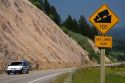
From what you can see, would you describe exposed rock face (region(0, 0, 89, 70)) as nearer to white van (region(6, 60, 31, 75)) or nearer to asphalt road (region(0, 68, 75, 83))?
white van (region(6, 60, 31, 75))

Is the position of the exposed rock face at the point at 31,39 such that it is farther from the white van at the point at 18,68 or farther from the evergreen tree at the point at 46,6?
the evergreen tree at the point at 46,6

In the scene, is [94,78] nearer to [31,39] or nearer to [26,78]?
[26,78]

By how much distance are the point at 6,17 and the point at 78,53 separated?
35059 millimetres

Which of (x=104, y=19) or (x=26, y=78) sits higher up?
(x=104, y=19)

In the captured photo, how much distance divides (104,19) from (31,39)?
206 feet

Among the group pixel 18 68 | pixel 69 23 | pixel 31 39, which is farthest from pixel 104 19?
pixel 69 23

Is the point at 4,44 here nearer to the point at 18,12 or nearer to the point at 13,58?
the point at 13,58

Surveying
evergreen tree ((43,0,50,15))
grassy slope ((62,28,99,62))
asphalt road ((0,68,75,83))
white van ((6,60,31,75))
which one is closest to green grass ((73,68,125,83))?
asphalt road ((0,68,75,83))

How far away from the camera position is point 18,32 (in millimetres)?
76125

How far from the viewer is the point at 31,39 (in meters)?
79.8

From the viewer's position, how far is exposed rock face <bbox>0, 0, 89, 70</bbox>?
222 ft

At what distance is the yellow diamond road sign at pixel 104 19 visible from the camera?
56.5 feet

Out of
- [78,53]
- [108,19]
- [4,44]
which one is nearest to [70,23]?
[78,53]

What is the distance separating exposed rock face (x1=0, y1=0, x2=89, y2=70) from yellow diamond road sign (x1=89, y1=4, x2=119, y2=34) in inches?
1584
